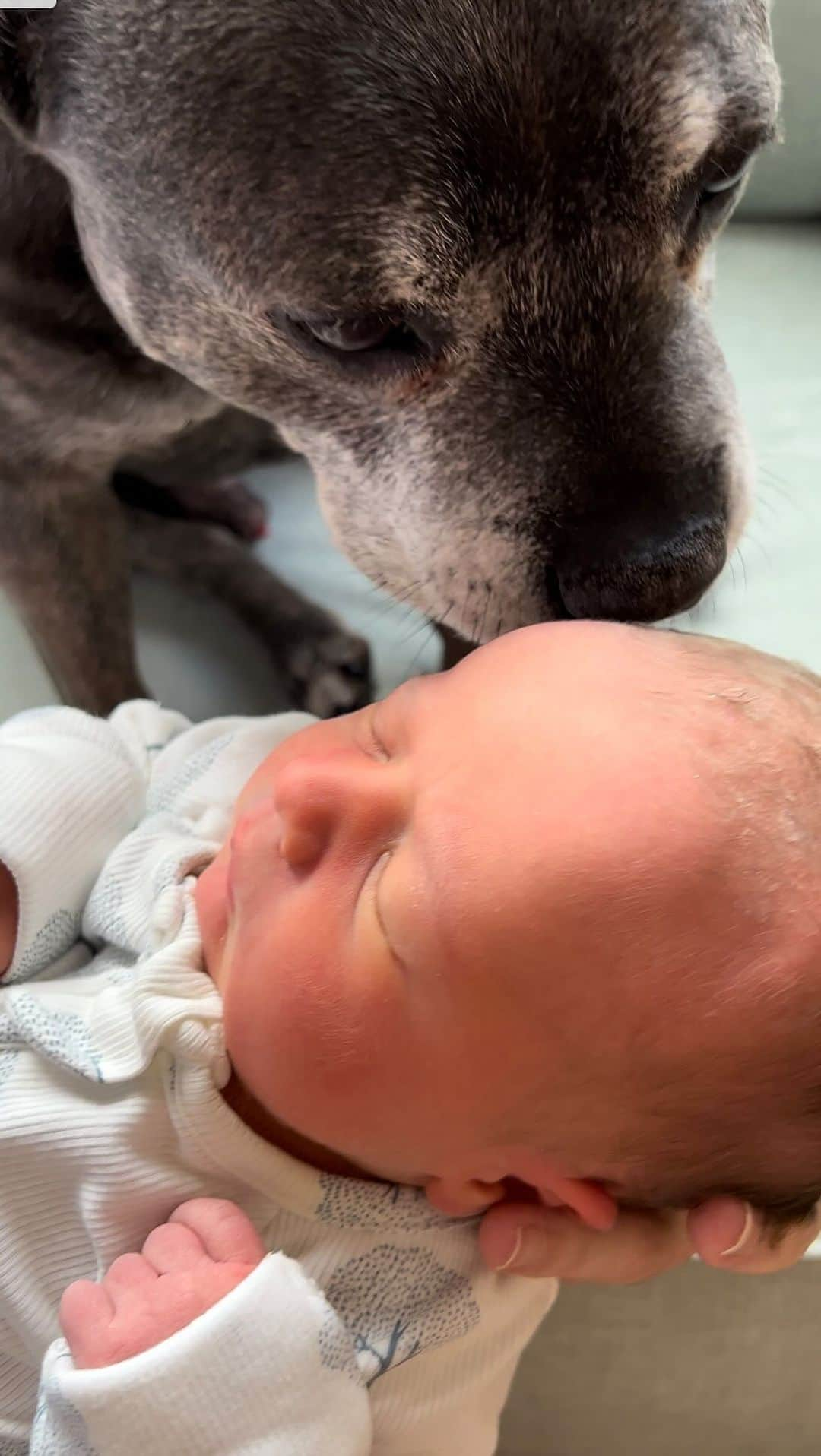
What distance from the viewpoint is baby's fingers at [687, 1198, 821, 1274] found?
643 millimetres

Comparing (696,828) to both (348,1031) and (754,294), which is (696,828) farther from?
(754,294)

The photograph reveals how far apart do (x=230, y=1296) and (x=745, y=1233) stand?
282 mm

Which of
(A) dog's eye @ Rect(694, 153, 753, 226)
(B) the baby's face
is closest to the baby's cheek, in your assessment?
(B) the baby's face

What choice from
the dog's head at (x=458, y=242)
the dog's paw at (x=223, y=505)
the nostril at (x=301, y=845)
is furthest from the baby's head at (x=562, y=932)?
the dog's paw at (x=223, y=505)

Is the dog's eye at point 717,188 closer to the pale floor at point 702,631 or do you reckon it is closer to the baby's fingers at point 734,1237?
the pale floor at point 702,631

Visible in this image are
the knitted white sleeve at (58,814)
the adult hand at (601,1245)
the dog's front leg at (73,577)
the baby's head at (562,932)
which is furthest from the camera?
the dog's front leg at (73,577)

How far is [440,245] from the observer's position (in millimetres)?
663

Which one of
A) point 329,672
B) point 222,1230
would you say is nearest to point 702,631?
point 329,672

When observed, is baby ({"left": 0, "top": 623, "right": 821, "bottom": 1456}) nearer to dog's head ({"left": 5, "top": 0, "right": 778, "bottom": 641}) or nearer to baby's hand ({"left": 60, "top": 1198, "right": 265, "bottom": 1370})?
baby's hand ({"left": 60, "top": 1198, "right": 265, "bottom": 1370})

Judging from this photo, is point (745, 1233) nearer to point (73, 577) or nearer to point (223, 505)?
point (73, 577)

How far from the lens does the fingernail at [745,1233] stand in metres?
0.64

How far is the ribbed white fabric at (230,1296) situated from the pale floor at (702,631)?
0.42 ft

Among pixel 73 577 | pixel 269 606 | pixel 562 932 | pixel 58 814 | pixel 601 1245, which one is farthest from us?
pixel 269 606

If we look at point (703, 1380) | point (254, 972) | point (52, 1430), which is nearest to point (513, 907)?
point (254, 972)
